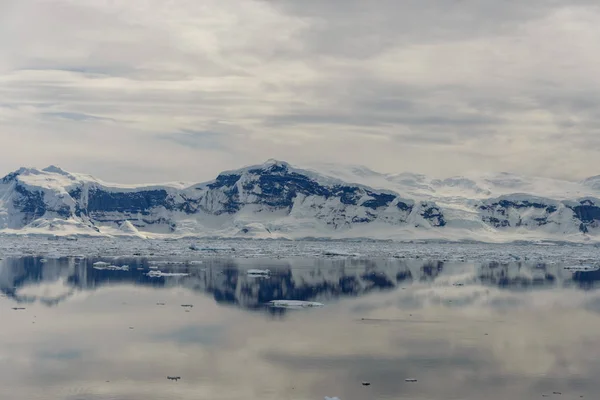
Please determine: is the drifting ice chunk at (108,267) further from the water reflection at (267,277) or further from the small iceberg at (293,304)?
the small iceberg at (293,304)

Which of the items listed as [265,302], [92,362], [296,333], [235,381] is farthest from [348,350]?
[265,302]

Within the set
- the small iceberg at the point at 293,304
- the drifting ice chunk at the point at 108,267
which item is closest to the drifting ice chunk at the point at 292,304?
the small iceberg at the point at 293,304

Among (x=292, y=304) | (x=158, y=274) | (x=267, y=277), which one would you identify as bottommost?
(x=292, y=304)

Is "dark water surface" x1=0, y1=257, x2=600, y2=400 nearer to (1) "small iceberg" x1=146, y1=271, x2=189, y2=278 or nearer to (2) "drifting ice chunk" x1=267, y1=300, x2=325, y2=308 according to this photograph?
(2) "drifting ice chunk" x1=267, y1=300, x2=325, y2=308

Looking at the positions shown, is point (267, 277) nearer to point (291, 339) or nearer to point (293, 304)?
point (293, 304)

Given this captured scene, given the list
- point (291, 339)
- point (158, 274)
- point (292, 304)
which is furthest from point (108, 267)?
point (291, 339)

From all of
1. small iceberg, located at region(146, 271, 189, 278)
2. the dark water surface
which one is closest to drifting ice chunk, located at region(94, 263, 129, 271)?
small iceberg, located at region(146, 271, 189, 278)

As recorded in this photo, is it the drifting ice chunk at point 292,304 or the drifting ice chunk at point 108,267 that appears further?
the drifting ice chunk at point 108,267

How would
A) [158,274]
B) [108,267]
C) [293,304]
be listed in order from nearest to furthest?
[293,304] → [158,274] → [108,267]
